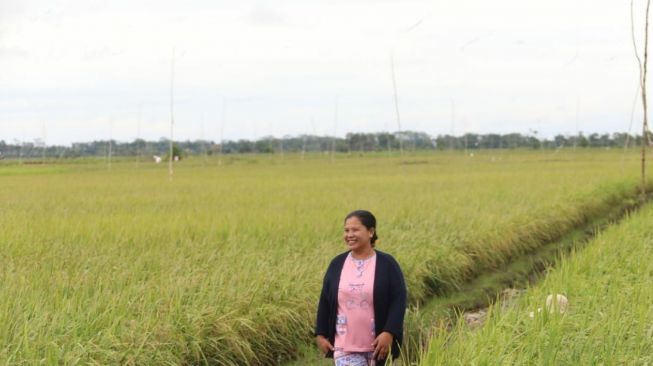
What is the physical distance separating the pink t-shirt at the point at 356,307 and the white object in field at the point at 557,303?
1430 millimetres

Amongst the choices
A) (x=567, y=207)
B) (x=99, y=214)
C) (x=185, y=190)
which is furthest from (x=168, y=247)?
(x=185, y=190)

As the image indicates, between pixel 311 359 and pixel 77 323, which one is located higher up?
pixel 77 323

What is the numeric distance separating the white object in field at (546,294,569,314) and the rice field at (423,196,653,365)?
0.06m

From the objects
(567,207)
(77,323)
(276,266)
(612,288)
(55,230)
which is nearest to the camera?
(77,323)

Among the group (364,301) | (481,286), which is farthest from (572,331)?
(481,286)

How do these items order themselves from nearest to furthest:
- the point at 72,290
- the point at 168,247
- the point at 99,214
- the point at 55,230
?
the point at 72,290
the point at 168,247
the point at 55,230
the point at 99,214

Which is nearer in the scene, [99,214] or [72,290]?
[72,290]

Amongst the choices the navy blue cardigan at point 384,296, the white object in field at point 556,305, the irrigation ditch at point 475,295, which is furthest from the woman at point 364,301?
the white object in field at point 556,305

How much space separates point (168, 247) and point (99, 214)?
3.77m

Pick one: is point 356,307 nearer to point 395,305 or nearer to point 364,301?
point 364,301

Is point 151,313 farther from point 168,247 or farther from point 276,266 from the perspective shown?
point 168,247

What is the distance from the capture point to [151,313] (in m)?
4.38

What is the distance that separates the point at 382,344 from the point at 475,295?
4.48 metres

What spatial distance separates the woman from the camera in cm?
333
